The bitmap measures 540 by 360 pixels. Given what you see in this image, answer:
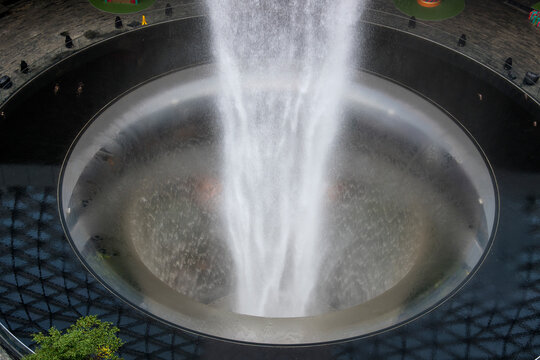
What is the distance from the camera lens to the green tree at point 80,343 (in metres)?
21.0

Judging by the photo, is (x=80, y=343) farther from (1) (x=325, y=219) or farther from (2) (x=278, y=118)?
(2) (x=278, y=118)

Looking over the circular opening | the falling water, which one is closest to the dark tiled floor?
the falling water

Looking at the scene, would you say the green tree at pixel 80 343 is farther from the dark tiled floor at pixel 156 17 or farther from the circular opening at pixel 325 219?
the dark tiled floor at pixel 156 17

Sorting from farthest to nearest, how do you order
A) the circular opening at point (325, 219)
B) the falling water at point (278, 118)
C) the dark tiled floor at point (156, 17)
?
the dark tiled floor at point (156, 17), the falling water at point (278, 118), the circular opening at point (325, 219)

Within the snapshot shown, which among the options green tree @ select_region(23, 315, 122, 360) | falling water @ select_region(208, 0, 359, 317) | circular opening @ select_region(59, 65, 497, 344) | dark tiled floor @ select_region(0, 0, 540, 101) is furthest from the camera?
dark tiled floor @ select_region(0, 0, 540, 101)

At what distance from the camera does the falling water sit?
31516mm

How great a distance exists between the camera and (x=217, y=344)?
23.2 meters

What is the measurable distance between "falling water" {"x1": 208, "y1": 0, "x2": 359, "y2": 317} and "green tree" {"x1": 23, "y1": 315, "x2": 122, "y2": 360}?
937cm

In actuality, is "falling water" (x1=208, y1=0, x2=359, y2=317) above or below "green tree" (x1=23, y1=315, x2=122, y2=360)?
above

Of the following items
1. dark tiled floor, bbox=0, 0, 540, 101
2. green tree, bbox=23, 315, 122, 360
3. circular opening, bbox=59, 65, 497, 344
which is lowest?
green tree, bbox=23, 315, 122, 360

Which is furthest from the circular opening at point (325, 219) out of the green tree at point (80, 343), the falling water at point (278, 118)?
the green tree at point (80, 343)

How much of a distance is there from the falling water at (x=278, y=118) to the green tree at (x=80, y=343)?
9.37 m

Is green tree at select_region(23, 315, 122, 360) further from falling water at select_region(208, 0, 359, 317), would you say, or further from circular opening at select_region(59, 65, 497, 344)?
falling water at select_region(208, 0, 359, 317)

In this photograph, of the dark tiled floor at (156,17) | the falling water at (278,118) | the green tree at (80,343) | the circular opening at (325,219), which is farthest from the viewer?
the dark tiled floor at (156,17)
